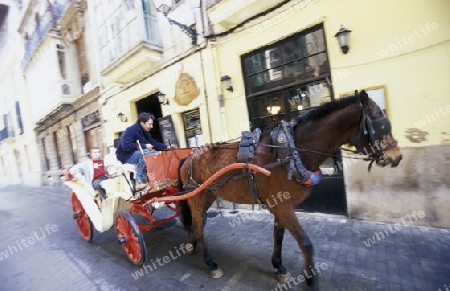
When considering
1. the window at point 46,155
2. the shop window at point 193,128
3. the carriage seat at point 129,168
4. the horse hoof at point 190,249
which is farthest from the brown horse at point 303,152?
the window at point 46,155

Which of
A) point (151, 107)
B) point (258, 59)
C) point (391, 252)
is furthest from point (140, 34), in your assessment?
point (391, 252)

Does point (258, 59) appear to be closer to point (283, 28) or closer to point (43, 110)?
point (283, 28)

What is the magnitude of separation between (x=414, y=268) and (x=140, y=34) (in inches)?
311

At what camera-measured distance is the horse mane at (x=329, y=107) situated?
232cm

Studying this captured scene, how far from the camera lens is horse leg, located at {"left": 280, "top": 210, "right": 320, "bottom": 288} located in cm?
236

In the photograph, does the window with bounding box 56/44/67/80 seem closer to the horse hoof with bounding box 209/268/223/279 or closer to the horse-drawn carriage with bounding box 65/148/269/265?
the horse-drawn carriage with bounding box 65/148/269/265

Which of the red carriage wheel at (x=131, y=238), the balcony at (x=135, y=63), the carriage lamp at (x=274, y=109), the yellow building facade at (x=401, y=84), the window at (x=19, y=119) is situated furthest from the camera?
the window at (x=19, y=119)

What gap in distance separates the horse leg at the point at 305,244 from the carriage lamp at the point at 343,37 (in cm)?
315

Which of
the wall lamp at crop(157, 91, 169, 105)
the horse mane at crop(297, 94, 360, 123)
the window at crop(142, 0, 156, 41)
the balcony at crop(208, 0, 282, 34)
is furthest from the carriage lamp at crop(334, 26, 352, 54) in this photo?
the window at crop(142, 0, 156, 41)

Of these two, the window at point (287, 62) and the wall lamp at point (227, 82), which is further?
the wall lamp at point (227, 82)

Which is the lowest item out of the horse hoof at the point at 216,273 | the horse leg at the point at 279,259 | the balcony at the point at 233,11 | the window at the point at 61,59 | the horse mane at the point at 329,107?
the horse hoof at the point at 216,273

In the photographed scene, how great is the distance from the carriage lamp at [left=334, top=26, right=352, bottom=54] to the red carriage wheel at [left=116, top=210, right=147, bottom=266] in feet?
14.6

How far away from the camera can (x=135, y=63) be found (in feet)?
23.8

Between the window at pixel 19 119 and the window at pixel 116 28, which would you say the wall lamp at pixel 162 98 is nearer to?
the window at pixel 116 28
